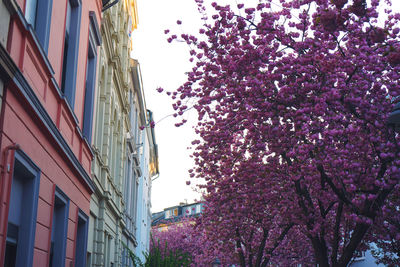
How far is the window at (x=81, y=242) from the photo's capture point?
453 inches

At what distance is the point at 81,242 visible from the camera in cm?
1183

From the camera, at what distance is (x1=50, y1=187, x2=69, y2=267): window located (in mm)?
8961

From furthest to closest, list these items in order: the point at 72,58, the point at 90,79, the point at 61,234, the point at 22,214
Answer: the point at 90,79 < the point at 72,58 < the point at 61,234 < the point at 22,214

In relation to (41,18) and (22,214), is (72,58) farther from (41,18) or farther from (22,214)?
(22,214)

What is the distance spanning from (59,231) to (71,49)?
3141mm

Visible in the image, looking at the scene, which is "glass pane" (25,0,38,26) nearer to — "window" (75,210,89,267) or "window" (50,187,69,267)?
"window" (50,187,69,267)

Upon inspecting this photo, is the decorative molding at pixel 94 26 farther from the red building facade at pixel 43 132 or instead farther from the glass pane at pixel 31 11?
the glass pane at pixel 31 11

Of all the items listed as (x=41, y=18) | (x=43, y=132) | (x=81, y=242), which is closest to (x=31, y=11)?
(x=41, y=18)

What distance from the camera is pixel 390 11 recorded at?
1134cm

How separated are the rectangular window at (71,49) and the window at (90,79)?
1.34 m

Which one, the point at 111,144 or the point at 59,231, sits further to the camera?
the point at 111,144

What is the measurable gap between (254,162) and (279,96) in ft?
14.6

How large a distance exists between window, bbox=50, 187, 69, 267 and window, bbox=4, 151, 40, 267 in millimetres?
1803

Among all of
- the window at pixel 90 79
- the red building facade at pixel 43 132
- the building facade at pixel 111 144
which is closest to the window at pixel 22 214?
the red building facade at pixel 43 132
